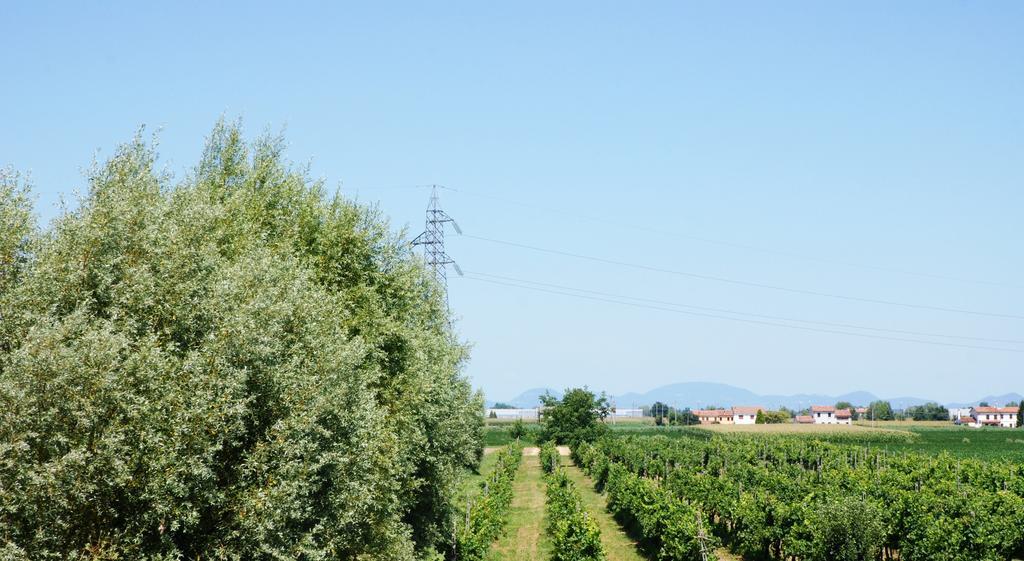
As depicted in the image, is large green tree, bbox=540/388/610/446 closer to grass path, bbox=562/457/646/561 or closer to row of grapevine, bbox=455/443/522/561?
grass path, bbox=562/457/646/561

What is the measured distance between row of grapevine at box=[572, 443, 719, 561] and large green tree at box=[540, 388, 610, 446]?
5431 cm

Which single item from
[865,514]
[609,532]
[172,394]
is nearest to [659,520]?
[609,532]

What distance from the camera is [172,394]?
17.0m

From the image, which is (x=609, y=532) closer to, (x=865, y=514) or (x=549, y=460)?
(x=865, y=514)

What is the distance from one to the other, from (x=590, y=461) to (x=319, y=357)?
71.3m

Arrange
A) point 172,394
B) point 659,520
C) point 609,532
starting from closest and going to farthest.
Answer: point 172,394
point 659,520
point 609,532

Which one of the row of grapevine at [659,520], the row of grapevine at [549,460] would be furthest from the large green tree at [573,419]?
the row of grapevine at [659,520]

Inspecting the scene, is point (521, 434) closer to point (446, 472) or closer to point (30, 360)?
point (446, 472)

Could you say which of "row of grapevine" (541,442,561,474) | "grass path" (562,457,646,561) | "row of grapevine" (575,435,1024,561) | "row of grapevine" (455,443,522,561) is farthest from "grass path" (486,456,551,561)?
"row of grapevine" (541,442,561,474)

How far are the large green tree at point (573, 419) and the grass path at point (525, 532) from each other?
41031mm

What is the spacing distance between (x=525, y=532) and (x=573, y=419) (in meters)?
71.0

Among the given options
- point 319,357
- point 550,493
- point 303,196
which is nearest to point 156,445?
point 319,357

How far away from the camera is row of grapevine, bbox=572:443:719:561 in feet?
131

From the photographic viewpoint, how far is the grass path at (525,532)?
45.7 m
